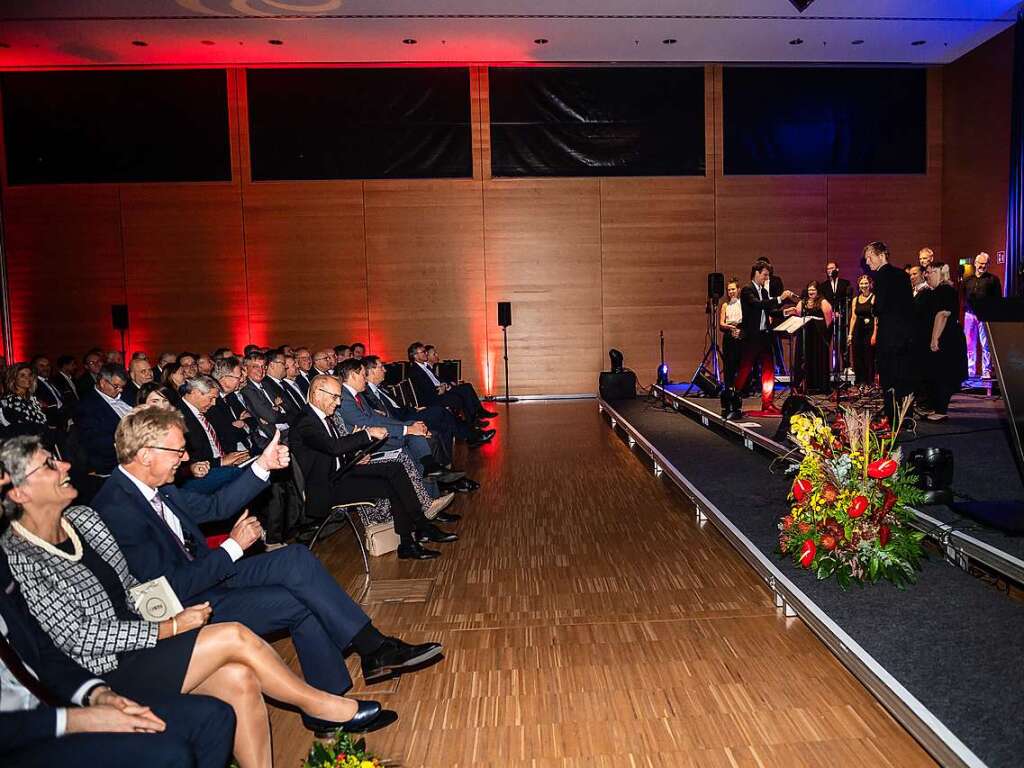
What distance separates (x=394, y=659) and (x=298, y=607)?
0.48 meters

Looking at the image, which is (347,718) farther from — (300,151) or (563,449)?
(300,151)

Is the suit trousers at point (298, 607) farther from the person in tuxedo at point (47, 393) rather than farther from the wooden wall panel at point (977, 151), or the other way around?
the wooden wall panel at point (977, 151)

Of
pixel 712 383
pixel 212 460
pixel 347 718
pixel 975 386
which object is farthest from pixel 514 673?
pixel 975 386

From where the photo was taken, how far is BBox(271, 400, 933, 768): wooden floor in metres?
2.62

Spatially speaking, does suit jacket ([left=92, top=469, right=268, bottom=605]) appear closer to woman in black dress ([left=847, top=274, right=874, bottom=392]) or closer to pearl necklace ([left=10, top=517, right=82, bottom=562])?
pearl necklace ([left=10, top=517, right=82, bottom=562])

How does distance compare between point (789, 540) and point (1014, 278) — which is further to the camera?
point (1014, 278)

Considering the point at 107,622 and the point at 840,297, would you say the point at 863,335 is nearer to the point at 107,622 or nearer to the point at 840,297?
the point at 840,297

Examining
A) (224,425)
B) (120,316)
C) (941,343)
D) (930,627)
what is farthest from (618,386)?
(930,627)

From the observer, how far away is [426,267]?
1317cm

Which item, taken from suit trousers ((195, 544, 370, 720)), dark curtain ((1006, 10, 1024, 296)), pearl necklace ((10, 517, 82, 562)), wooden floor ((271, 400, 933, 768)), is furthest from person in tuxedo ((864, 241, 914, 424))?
pearl necklace ((10, 517, 82, 562))

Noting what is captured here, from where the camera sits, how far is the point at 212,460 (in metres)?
5.03

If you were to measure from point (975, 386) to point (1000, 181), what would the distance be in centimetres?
374

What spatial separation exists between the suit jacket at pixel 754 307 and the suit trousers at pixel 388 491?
5.11 meters

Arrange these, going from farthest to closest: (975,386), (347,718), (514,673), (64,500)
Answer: (975,386) < (514,673) < (347,718) < (64,500)
